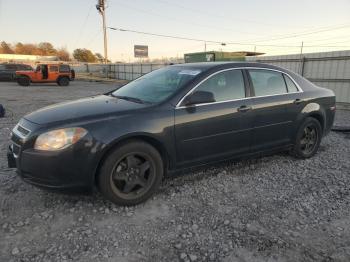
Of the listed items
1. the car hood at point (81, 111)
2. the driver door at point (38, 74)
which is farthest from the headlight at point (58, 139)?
the driver door at point (38, 74)

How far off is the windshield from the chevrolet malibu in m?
0.01

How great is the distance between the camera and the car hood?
305 centimetres

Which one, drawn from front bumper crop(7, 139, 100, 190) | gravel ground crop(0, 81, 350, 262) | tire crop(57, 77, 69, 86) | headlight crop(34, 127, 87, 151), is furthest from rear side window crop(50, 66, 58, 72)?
headlight crop(34, 127, 87, 151)

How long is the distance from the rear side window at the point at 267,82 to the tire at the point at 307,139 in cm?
74

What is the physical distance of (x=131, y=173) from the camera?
323cm

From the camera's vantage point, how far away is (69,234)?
2752 mm

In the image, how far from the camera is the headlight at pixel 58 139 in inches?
113

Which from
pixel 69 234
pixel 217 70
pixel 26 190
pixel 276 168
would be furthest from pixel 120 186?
pixel 276 168

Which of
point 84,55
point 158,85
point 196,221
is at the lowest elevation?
point 196,221

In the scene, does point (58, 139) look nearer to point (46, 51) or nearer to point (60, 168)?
point (60, 168)

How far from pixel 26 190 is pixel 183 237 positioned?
6.71ft

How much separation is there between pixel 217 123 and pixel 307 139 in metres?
2.10

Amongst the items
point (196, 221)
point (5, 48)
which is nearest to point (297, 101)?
point (196, 221)

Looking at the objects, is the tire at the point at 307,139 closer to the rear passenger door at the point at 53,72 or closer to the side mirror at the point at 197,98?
the side mirror at the point at 197,98
